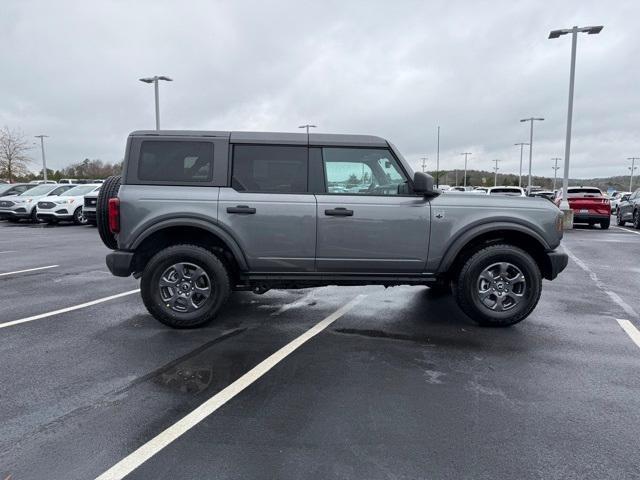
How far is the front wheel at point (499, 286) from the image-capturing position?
5160 millimetres

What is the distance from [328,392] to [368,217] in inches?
81.0

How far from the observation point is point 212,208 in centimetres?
499

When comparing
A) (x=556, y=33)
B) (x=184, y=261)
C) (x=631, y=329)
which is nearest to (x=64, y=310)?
(x=184, y=261)

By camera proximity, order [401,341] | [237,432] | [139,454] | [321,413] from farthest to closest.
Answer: [401,341], [321,413], [237,432], [139,454]

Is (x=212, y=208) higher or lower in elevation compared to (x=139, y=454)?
higher

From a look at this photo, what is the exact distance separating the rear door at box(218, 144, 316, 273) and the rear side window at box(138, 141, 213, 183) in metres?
0.29

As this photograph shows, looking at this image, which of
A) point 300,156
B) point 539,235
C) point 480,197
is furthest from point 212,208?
point 539,235

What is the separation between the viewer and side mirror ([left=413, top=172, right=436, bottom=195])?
16.2 ft

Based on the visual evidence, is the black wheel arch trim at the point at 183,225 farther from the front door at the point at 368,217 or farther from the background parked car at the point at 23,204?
the background parked car at the point at 23,204

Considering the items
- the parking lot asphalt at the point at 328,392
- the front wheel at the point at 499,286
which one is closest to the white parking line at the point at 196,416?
the parking lot asphalt at the point at 328,392

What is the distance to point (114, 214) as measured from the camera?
4.93 m

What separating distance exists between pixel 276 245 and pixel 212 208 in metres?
0.77

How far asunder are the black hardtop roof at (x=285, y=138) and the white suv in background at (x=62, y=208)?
1659cm

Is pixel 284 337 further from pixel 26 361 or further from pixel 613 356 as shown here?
pixel 613 356
